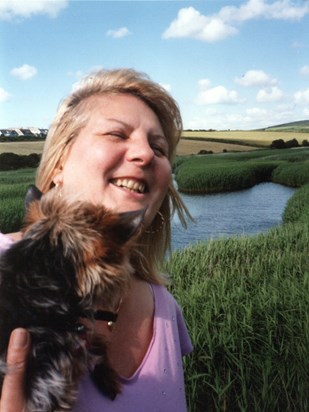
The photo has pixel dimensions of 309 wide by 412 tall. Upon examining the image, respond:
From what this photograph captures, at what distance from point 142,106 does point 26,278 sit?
588 millimetres

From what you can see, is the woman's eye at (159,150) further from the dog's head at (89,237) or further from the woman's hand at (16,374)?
the woman's hand at (16,374)

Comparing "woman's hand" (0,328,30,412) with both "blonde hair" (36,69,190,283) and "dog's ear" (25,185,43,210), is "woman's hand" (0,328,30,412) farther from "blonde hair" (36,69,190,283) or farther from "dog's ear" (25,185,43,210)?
"blonde hair" (36,69,190,283)

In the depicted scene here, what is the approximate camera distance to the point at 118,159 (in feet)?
3.62

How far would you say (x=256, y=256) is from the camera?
392cm

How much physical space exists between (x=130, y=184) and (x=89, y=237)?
1.06 feet

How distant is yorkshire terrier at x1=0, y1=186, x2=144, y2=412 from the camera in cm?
82

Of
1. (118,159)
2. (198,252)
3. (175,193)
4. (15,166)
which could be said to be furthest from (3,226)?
(118,159)

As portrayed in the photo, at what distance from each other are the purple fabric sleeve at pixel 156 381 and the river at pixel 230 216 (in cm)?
293

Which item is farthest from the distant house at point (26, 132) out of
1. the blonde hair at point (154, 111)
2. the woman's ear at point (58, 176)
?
the woman's ear at point (58, 176)

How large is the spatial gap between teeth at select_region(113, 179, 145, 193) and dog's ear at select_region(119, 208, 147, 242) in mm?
294

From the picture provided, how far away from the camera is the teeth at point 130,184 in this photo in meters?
1.10

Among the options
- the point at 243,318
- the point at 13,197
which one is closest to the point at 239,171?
the point at 13,197

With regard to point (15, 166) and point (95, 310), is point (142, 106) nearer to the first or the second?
point (95, 310)

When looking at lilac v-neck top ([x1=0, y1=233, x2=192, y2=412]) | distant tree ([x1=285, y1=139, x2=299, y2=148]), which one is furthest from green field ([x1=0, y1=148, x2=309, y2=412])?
distant tree ([x1=285, y1=139, x2=299, y2=148])
